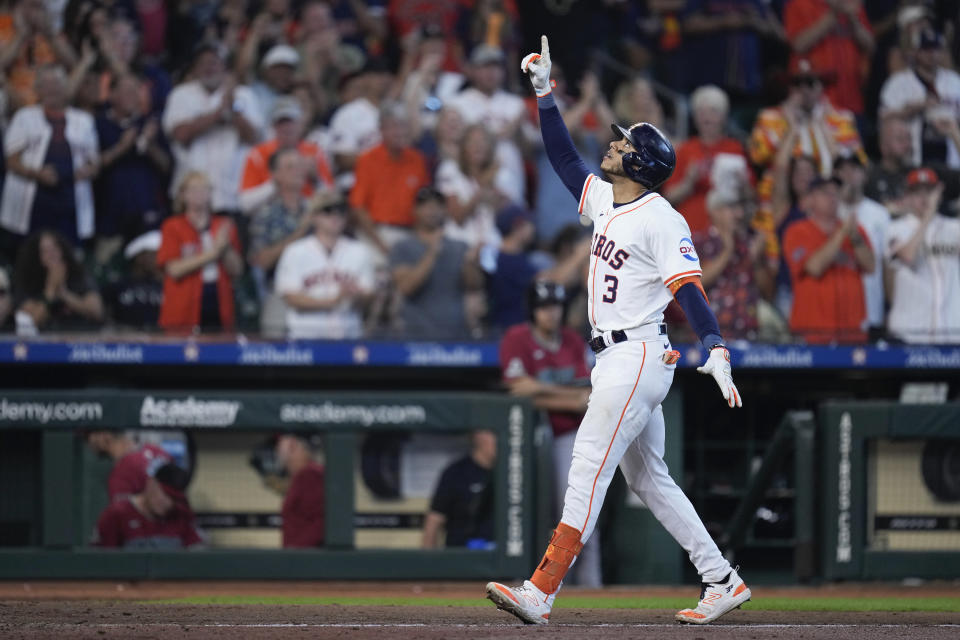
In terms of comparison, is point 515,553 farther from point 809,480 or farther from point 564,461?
point 809,480

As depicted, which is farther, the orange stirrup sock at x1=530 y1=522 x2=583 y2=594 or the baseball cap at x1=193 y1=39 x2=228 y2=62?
the baseball cap at x1=193 y1=39 x2=228 y2=62

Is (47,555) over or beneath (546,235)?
beneath

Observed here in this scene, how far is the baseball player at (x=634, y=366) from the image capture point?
488 cm

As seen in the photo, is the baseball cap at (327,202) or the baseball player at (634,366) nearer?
the baseball player at (634,366)

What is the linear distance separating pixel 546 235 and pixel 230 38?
2910mm

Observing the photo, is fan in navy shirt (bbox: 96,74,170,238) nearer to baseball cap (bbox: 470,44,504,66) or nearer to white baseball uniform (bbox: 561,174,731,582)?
baseball cap (bbox: 470,44,504,66)

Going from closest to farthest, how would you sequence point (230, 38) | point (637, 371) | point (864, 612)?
point (637, 371), point (864, 612), point (230, 38)

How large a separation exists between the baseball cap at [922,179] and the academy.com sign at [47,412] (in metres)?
5.38

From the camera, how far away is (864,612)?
6.05 metres

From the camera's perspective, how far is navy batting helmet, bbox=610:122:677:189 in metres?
5.02

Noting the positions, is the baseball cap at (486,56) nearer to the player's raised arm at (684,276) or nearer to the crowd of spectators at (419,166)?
the crowd of spectators at (419,166)

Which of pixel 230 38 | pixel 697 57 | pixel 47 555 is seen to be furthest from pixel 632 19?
pixel 47 555

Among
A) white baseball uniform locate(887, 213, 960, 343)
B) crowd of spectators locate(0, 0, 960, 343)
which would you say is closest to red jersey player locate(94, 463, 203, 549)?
crowd of spectators locate(0, 0, 960, 343)

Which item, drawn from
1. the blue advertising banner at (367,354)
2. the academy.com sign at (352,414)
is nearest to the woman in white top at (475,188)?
the blue advertising banner at (367,354)
